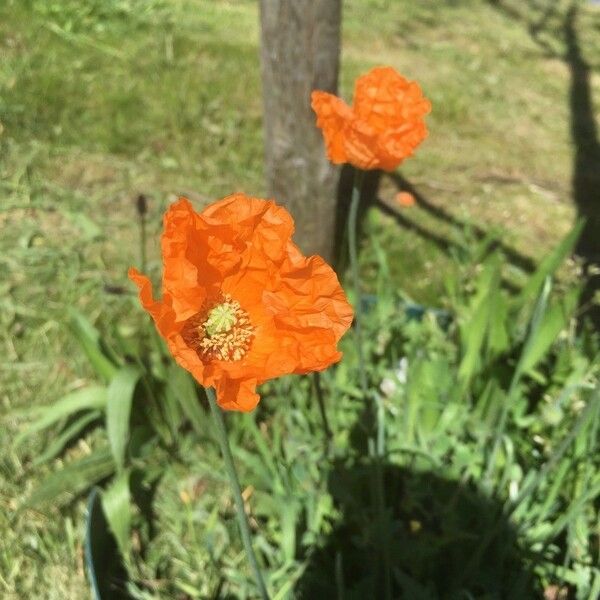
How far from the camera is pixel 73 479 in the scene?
6.04ft

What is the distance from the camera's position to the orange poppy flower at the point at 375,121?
1.38 metres

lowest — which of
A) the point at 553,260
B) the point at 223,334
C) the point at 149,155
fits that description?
the point at 149,155

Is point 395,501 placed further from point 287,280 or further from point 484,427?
point 287,280

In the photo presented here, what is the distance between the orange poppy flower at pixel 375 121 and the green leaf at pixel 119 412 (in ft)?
2.53

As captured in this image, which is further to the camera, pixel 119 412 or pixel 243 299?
pixel 119 412

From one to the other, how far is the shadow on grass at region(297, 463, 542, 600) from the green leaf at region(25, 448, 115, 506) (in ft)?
1.96

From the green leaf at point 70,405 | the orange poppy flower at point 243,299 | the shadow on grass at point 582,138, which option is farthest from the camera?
the shadow on grass at point 582,138

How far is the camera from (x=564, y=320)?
5.79 feet

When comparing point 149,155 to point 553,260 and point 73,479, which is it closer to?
point 73,479

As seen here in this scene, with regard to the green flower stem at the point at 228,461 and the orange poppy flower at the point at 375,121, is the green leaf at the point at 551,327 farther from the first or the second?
the green flower stem at the point at 228,461

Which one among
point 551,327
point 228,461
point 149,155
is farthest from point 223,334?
point 149,155

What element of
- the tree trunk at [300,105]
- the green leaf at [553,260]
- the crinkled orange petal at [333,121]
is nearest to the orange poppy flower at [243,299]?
the crinkled orange petal at [333,121]

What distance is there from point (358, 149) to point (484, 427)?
771 millimetres

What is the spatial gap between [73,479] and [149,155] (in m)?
1.87
